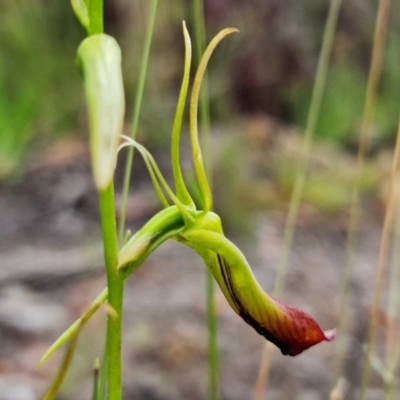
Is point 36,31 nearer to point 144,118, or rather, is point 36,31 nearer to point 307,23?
point 144,118

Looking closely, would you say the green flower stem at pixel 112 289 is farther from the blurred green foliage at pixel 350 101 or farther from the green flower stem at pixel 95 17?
the blurred green foliage at pixel 350 101

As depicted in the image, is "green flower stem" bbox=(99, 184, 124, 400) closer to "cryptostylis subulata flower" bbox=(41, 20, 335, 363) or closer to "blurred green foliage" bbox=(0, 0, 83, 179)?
"cryptostylis subulata flower" bbox=(41, 20, 335, 363)

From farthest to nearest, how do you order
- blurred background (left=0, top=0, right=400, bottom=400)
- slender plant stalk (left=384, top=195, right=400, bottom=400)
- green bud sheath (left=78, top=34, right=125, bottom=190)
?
blurred background (left=0, top=0, right=400, bottom=400)
slender plant stalk (left=384, top=195, right=400, bottom=400)
green bud sheath (left=78, top=34, right=125, bottom=190)

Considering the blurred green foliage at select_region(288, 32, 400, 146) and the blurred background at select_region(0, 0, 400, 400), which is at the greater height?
the blurred background at select_region(0, 0, 400, 400)

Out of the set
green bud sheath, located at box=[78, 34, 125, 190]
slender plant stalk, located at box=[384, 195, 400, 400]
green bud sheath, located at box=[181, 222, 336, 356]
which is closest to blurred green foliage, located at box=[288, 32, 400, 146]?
slender plant stalk, located at box=[384, 195, 400, 400]

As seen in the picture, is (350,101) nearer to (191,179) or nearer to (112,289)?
(191,179)

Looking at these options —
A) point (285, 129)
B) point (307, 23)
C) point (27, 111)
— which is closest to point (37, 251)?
point (27, 111)

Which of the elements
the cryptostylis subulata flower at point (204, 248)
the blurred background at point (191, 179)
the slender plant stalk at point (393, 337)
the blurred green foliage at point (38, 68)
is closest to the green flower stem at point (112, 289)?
the cryptostylis subulata flower at point (204, 248)
